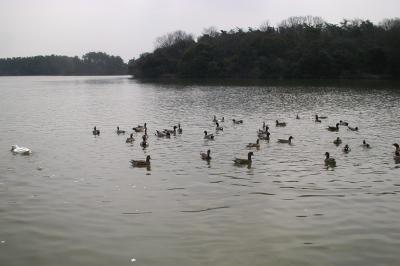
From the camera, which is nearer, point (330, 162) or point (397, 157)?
point (330, 162)

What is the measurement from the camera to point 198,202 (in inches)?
648

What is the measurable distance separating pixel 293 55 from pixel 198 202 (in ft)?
335

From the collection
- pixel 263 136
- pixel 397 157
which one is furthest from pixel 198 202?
pixel 263 136

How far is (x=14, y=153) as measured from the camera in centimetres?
2545

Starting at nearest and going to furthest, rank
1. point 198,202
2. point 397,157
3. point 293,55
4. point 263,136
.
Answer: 1. point 198,202
2. point 397,157
3. point 263,136
4. point 293,55

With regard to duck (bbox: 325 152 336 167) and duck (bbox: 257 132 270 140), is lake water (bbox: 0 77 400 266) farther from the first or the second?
duck (bbox: 257 132 270 140)

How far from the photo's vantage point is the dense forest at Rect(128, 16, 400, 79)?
10788 centimetres

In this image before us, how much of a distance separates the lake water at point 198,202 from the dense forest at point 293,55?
258 feet

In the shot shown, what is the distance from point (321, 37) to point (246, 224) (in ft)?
367

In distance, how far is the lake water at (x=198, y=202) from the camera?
40.4 feet

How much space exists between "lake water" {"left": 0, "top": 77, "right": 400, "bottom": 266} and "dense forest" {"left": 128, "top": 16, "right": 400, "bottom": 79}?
7870cm

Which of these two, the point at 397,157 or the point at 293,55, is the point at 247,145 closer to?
the point at 397,157

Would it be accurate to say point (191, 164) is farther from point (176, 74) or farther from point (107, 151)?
point (176, 74)

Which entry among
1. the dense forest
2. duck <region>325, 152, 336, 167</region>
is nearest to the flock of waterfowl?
duck <region>325, 152, 336, 167</region>
